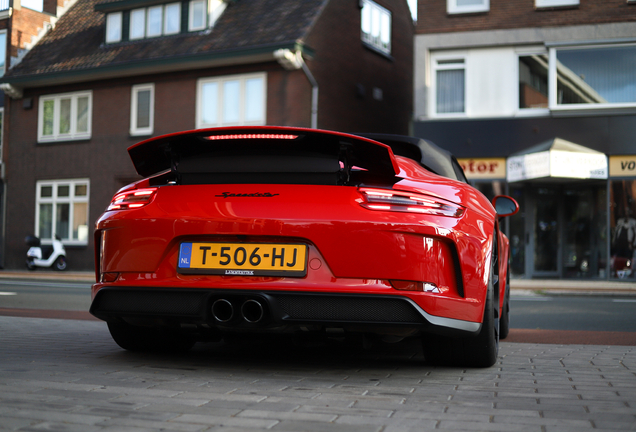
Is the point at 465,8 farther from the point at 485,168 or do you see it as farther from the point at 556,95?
the point at 485,168

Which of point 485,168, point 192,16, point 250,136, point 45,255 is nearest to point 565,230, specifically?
point 485,168

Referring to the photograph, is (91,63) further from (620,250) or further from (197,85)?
(620,250)

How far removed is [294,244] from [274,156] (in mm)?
495

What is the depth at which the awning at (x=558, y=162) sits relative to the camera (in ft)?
58.1

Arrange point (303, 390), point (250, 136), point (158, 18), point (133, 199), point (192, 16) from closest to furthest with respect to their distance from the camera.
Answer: point (303, 390) → point (250, 136) → point (133, 199) → point (192, 16) → point (158, 18)

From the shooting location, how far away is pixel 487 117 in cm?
1936

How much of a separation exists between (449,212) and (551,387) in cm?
97

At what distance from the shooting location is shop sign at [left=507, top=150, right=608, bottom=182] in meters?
17.7

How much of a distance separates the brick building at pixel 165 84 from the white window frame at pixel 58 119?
0.13ft

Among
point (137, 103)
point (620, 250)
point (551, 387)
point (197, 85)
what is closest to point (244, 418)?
point (551, 387)

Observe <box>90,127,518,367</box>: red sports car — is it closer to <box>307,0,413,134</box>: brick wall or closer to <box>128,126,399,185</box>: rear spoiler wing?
<box>128,126,399,185</box>: rear spoiler wing

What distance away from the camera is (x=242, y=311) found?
3.47 metres

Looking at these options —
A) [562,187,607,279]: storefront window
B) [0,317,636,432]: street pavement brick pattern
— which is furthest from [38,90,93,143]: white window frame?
[0,317,636,432]: street pavement brick pattern

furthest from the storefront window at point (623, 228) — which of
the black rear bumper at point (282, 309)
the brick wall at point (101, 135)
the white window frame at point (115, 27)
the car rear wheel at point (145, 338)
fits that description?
the black rear bumper at point (282, 309)
